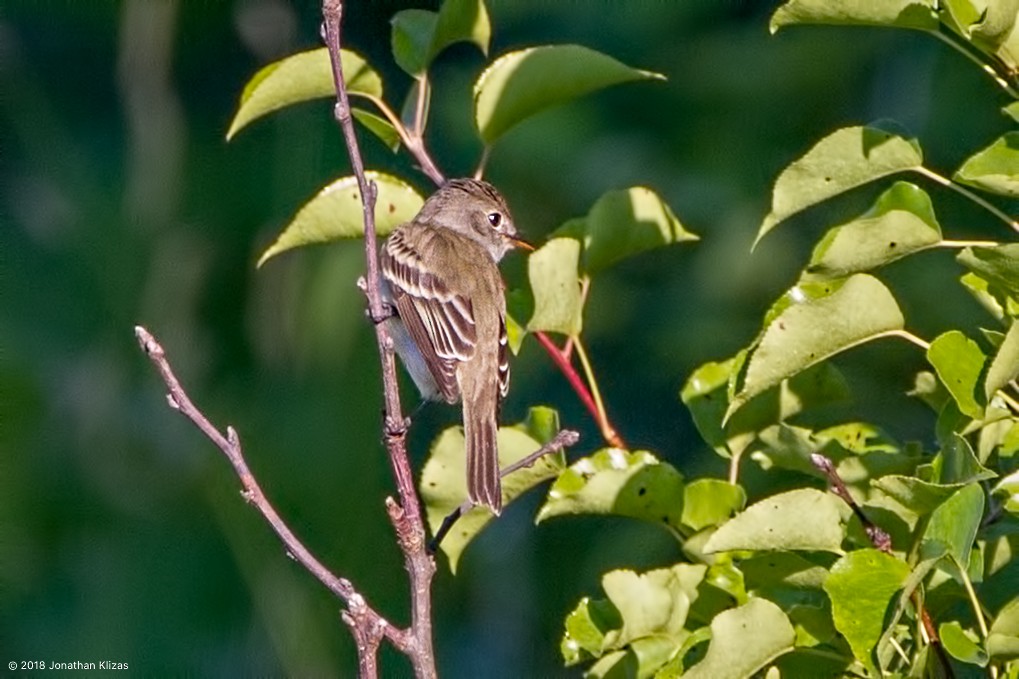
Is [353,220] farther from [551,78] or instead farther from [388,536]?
[388,536]

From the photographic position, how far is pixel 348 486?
6027 millimetres

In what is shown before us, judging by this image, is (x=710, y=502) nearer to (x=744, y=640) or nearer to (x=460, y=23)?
(x=744, y=640)

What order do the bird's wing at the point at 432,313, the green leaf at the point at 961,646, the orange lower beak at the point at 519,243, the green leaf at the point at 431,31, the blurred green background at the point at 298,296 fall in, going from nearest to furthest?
the green leaf at the point at 961,646 → the green leaf at the point at 431,31 → the bird's wing at the point at 432,313 → the orange lower beak at the point at 519,243 → the blurred green background at the point at 298,296

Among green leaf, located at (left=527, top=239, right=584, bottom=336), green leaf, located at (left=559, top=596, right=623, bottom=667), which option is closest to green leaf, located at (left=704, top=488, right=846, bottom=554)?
green leaf, located at (left=559, top=596, right=623, bottom=667)

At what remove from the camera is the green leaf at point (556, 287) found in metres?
3.10

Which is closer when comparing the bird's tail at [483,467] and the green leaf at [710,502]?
the green leaf at [710,502]

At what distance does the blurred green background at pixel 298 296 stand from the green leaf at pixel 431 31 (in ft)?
6.16

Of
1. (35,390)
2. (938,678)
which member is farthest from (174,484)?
(938,678)

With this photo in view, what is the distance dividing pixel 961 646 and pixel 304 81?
1556 mm

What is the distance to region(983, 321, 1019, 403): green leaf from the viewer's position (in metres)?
2.59

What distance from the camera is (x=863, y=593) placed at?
2498mm

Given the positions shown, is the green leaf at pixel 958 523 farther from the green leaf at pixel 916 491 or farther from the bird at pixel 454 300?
the bird at pixel 454 300

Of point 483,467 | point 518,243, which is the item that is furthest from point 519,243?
point 483,467

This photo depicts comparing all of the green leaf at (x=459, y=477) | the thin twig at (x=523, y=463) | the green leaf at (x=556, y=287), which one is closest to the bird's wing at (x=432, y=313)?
the green leaf at (x=459, y=477)
